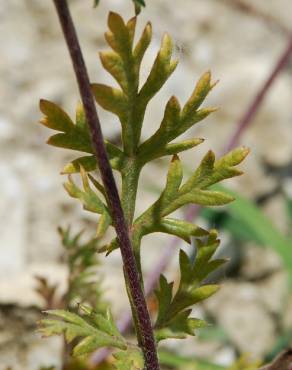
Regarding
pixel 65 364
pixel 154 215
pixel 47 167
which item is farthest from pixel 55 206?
pixel 154 215

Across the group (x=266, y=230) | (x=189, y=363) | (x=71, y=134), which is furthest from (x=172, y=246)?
(x=71, y=134)

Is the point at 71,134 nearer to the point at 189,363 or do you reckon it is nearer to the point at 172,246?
the point at 189,363

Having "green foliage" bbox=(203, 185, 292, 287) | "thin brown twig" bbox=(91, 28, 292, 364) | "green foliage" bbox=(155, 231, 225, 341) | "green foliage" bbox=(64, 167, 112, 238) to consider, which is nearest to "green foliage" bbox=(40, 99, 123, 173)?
"green foliage" bbox=(64, 167, 112, 238)

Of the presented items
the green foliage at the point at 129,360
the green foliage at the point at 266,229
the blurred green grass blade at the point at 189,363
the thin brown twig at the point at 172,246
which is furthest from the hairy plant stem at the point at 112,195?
the green foliage at the point at 266,229

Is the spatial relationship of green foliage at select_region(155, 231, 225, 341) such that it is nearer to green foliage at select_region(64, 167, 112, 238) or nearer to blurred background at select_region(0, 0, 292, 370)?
green foliage at select_region(64, 167, 112, 238)

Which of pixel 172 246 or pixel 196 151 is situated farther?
pixel 196 151

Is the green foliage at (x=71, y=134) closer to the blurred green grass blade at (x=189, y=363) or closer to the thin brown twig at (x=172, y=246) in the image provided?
the blurred green grass blade at (x=189, y=363)
